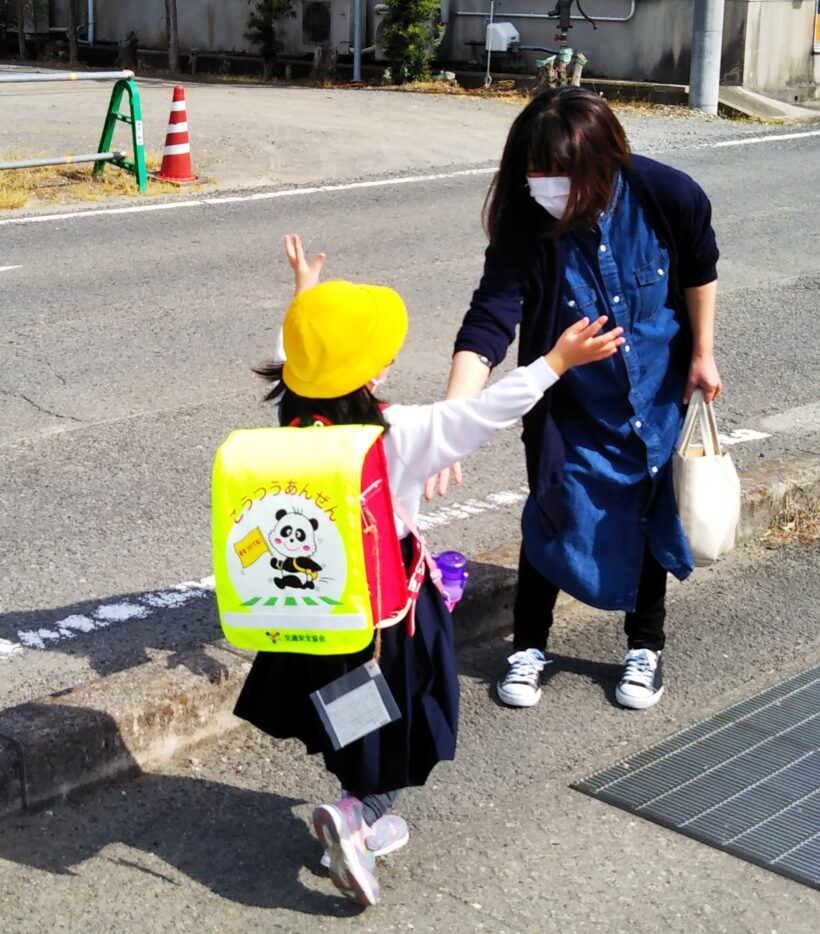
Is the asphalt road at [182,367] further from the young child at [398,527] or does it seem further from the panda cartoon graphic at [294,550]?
the panda cartoon graphic at [294,550]

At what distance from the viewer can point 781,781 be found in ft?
12.1

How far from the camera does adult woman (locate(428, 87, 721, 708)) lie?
355 cm

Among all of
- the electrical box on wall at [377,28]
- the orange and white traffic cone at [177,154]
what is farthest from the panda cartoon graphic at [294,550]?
the electrical box on wall at [377,28]

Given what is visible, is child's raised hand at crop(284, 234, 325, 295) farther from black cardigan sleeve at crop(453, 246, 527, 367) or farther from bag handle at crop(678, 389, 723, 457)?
bag handle at crop(678, 389, 723, 457)

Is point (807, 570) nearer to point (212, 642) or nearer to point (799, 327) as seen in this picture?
point (212, 642)

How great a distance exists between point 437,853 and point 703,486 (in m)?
1.23

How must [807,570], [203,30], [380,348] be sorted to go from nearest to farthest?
1. [380,348]
2. [807,570]
3. [203,30]

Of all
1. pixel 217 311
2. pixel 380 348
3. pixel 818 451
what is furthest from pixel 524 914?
pixel 217 311

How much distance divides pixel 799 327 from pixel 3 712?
5.95m

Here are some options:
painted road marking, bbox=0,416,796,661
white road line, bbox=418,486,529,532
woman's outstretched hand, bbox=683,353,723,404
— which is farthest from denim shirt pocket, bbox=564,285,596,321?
white road line, bbox=418,486,529,532

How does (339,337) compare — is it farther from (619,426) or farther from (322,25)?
(322,25)

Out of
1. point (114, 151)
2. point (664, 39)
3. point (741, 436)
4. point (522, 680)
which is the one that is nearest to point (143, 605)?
point (522, 680)

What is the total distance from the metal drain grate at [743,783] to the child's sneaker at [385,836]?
54 centimetres

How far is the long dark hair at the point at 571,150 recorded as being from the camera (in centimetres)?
349
